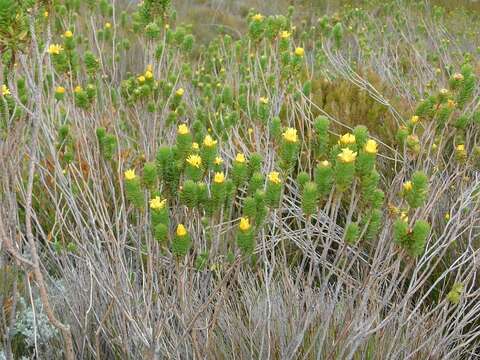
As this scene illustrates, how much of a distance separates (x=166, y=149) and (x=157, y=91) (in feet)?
3.24

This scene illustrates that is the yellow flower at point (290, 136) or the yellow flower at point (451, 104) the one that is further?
the yellow flower at point (451, 104)

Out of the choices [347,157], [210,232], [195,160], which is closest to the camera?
[347,157]

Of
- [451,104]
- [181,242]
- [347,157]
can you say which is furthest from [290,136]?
[451,104]

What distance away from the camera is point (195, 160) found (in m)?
1.33

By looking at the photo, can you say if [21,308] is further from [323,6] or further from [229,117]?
[323,6]

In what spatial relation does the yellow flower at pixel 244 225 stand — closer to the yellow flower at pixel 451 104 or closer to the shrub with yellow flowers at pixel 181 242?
the shrub with yellow flowers at pixel 181 242

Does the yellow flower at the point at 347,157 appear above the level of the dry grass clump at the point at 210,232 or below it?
above

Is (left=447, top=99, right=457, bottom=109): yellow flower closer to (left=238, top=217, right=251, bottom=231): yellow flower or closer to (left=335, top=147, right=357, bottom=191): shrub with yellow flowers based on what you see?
(left=335, top=147, right=357, bottom=191): shrub with yellow flowers

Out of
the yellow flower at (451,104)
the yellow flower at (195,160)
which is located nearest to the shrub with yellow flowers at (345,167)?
the yellow flower at (195,160)

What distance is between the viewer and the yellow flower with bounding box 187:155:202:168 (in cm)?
132

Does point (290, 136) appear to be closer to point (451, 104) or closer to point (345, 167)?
point (345, 167)

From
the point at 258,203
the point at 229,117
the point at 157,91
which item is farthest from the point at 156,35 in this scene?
the point at 258,203

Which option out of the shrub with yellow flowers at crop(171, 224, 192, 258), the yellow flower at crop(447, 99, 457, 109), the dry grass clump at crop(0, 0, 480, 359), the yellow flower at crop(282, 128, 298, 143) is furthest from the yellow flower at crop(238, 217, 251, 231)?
the yellow flower at crop(447, 99, 457, 109)

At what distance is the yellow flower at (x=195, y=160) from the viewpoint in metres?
1.32
